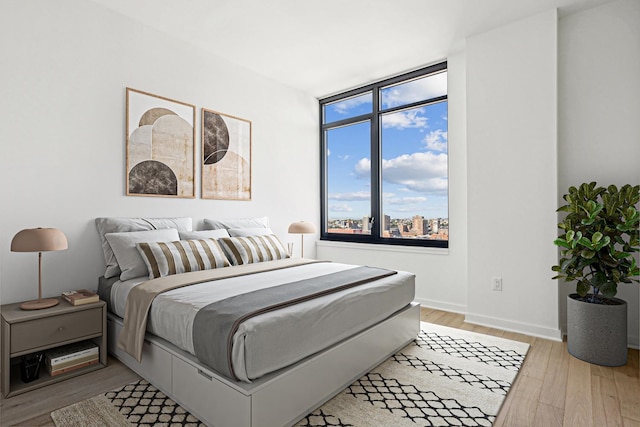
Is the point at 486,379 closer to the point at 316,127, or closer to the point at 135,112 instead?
the point at 135,112

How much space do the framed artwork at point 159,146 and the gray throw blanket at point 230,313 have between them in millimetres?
1784

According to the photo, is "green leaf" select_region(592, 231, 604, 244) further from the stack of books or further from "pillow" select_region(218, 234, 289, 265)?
the stack of books

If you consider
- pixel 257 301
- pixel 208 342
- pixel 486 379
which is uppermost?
pixel 257 301

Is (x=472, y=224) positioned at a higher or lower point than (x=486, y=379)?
higher

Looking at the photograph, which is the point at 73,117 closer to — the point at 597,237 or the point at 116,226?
the point at 116,226

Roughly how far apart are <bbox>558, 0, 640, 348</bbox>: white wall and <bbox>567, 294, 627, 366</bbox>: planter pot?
559mm

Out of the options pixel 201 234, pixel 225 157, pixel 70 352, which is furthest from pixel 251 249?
pixel 70 352

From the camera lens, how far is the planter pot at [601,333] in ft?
7.95

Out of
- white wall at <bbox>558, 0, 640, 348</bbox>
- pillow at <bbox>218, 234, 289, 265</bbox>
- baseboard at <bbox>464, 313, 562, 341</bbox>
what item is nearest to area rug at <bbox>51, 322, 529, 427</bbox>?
baseboard at <bbox>464, 313, 562, 341</bbox>

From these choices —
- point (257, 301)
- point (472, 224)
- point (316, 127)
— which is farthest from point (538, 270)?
point (316, 127)

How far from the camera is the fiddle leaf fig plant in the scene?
7.97ft

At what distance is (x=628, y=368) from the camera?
2.40 meters

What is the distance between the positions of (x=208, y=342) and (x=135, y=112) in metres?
2.38

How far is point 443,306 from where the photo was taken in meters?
3.88
